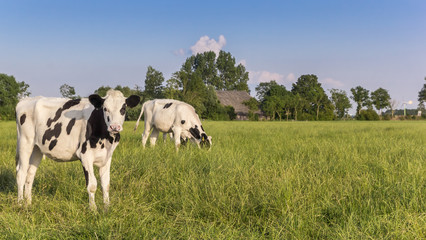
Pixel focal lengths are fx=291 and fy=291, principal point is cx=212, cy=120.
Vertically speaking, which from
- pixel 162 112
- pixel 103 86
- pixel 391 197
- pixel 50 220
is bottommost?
pixel 50 220

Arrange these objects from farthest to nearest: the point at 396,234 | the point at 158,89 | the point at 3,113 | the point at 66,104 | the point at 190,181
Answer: the point at 158,89 < the point at 3,113 < the point at 190,181 < the point at 66,104 < the point at 396,234

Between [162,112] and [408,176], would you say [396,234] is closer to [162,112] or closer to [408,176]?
[408,176]

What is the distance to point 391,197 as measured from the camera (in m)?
3.79

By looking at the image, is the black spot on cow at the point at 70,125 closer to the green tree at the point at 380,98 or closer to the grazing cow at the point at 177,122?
the grazing cow at the point at 177,122

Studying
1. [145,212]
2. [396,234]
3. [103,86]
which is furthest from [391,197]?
[103,86]

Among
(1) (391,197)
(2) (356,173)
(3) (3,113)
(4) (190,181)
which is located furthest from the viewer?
(3) (3,113)

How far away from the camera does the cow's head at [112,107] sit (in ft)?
11.4

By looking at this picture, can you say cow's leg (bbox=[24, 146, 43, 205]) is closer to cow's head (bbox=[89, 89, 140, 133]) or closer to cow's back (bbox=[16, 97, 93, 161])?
A: cow's back (bbox=[16, 97, 93, 161])

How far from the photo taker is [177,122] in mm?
9477

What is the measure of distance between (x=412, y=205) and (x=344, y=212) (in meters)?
0.91

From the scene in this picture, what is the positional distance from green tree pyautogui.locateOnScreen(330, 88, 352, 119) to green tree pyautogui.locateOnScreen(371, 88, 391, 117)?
1236cm

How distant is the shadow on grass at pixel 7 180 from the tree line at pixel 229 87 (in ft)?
125

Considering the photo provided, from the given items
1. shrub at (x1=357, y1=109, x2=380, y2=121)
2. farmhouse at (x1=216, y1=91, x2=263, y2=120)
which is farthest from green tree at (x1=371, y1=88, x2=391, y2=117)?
farmhouse at (x1=216, y1=91, x2=263, y2=120)

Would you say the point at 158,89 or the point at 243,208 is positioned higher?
the point at 158,89
